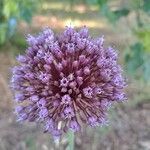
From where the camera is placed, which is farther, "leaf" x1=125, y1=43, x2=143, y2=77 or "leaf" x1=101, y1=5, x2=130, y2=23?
"leaf" x1=125, y1=43, x2=143, y2=77

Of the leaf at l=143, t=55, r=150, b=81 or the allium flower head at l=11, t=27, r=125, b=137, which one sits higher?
the leaf at l=143, t=55, r=150, b=81

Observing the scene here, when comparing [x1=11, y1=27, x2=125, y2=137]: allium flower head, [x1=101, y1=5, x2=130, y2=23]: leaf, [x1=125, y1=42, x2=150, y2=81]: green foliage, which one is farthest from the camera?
[x1=125, y1=42, x2=150, y2=81]: green foliage

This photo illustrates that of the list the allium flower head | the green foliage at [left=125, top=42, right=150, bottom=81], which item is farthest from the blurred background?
the allium flower head

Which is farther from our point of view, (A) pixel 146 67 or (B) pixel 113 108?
(B) pixel 113 108

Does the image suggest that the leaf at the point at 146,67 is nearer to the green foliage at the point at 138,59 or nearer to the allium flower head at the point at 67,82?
the green foliage at the point at 138,59

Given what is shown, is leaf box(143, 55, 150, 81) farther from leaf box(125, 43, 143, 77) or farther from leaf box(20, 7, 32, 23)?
leaf box(20, 7, 32, 23)

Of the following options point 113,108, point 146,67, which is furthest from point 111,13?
point 113,108

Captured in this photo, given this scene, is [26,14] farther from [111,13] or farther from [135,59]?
[135,59]

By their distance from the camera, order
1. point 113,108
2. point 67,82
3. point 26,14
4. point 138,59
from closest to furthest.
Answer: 1. point 67,82
2. point 26,14
3. point 138,59
4. point 113,108

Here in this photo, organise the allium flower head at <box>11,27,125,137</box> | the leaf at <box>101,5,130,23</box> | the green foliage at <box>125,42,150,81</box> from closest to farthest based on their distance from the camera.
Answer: the allium flower head at <box>11,27,125,137</box>, the leaf at <box>101,5,130,23</box>, the green foliage at <box>125,42,150,81</box>
